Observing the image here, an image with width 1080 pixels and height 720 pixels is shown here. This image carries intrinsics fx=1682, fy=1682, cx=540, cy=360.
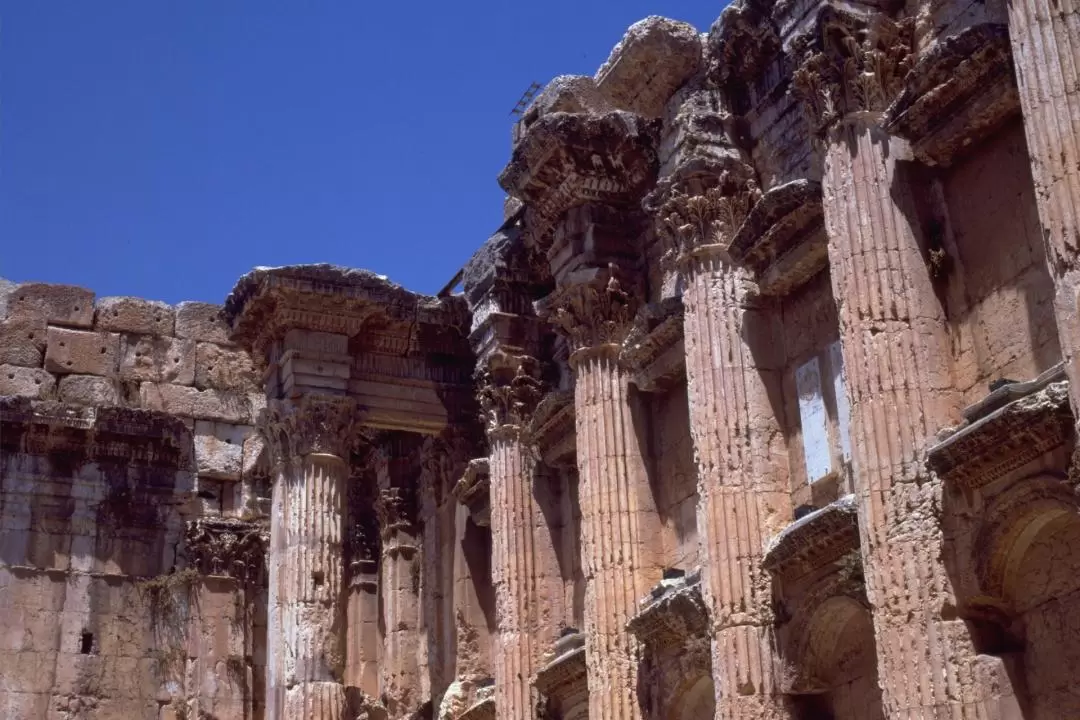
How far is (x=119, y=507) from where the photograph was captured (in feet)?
74.8

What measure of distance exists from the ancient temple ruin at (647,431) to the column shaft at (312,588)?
42 millimetres

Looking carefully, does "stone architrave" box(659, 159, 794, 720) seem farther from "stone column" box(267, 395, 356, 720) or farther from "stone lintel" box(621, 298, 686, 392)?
"stone column" box(267, 395, 356, 720)

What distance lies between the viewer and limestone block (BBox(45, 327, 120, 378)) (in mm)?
23109

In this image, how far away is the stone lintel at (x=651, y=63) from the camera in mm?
14781

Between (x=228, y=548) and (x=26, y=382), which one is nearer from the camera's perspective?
(x=26, y=382)

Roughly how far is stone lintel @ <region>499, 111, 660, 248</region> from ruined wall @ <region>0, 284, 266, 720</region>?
8.73 metres

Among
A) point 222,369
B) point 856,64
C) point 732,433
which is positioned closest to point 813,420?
point 732,433

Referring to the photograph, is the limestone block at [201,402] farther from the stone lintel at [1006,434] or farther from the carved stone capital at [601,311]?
the stone lintel at [1006,434]

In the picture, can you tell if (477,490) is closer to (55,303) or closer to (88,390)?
(88,390)

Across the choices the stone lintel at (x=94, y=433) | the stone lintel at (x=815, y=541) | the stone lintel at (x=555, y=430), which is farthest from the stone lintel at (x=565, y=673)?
the stone lintel at (x=94, y=433)

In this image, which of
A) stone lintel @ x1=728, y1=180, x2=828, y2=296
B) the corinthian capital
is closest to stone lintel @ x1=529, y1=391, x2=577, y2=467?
the corinthian capital

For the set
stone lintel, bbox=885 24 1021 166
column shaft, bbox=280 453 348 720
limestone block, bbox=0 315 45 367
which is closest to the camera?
stone lintel, bbox=885 24 1021 166

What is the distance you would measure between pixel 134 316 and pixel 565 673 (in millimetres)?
10704

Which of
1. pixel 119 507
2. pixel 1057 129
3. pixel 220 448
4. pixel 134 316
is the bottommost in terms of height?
pixel 1057 129
